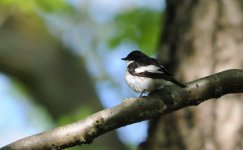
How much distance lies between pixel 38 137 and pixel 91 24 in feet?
28.9

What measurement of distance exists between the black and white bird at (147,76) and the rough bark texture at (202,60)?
2.06 meters

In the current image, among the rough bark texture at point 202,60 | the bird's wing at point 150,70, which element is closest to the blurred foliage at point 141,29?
the rough bark texture at point 202,60

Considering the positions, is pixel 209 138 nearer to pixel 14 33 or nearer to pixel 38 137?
pixel 38 137

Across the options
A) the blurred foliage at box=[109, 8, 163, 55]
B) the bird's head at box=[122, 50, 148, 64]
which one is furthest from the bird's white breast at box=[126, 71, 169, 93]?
the blurred foliage at box=[109, 8, 163, 55]

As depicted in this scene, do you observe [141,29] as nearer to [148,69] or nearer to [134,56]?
[134,56]

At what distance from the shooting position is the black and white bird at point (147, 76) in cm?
329

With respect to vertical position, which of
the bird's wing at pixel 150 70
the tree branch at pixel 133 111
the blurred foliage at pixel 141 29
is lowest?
the blurred foliage at pixel 141 29

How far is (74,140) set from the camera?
10.2 feet

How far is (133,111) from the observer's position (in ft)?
10.2

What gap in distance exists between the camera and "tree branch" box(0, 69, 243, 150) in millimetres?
3084

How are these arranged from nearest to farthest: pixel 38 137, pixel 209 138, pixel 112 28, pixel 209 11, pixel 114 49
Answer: pixel 38 137
pixel 209 138
pixel 209 11
pixel 114 49
pixel 112 28

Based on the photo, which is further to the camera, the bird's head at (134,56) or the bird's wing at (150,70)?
the bird's head at (134,56)

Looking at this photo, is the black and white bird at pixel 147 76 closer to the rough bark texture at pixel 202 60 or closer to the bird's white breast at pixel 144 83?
the bird's white breast at pixel 144 83

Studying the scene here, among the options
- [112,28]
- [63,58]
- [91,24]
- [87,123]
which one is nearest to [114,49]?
[112,28]
